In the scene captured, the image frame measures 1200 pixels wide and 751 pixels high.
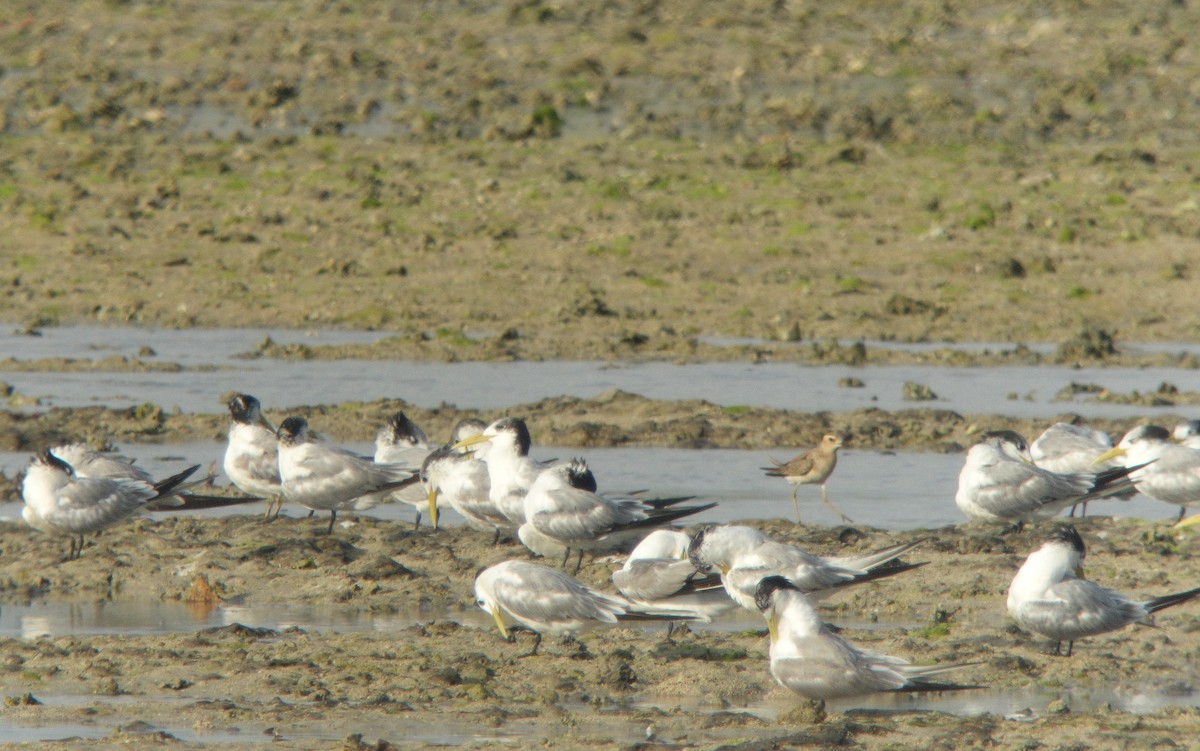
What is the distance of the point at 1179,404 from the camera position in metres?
14.6

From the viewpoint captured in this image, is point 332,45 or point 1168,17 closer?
point 332,45

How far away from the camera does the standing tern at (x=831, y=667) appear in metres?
7.41

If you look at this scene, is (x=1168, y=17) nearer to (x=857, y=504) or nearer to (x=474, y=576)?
(x=857, y=504)

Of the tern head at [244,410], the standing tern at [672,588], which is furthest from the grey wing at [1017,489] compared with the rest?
the tern head at [244,410]

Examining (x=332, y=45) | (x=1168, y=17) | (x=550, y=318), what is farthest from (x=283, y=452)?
(x=1168, y=17)

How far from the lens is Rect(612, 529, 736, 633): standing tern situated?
29.2ft

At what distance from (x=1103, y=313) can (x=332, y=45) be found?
14303 mm

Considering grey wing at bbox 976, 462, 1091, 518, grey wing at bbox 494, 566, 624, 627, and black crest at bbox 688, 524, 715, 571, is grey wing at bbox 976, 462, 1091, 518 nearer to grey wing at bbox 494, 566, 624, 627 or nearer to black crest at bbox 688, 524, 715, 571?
black crest at bbox 688, 524, 715, 571

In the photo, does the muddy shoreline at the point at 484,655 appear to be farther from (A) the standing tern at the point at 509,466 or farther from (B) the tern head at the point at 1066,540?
(B) the tern head at the point at 1066,540

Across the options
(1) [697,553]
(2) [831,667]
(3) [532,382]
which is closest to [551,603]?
(1) [697,553]

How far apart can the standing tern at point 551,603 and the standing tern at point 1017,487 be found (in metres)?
2.95

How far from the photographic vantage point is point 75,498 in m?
10.2

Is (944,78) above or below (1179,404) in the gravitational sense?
above

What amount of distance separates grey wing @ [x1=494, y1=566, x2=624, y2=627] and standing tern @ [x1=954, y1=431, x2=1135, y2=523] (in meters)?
3.03
